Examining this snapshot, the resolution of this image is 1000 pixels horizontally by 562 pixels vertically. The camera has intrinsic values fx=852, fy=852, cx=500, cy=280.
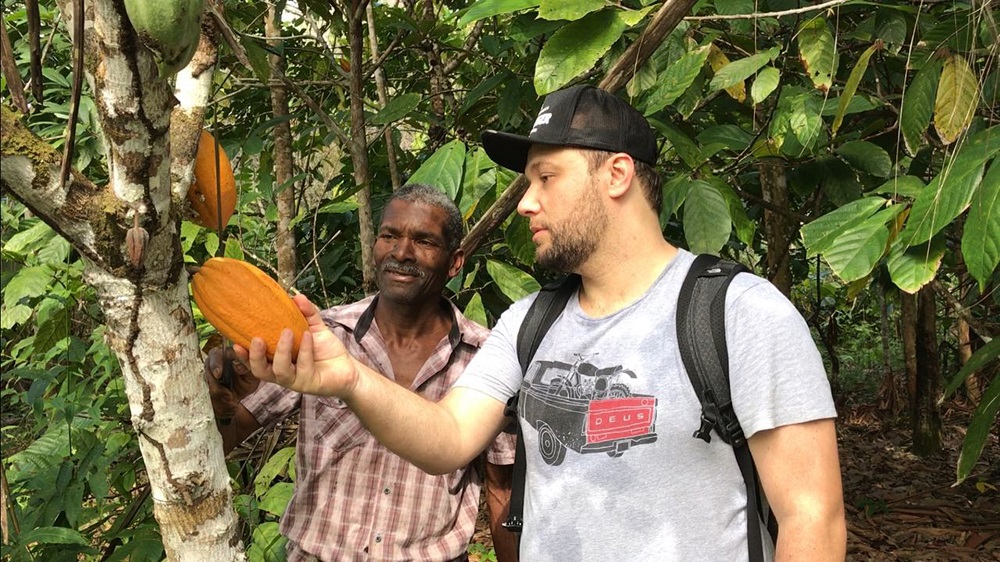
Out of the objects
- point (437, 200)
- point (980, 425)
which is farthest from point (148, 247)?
point (980, 425)

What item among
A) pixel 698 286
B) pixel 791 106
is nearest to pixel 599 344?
pixel 698 286

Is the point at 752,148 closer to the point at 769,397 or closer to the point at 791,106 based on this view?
the point at 791,106

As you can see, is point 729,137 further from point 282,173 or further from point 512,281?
point 282,173

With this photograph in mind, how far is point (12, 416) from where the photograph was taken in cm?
561

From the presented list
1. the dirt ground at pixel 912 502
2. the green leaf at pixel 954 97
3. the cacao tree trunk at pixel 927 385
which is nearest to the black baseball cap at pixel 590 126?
the green leaf at pixel 954 97

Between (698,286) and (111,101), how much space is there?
2.86ft

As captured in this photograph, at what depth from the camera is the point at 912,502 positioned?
3.87 m

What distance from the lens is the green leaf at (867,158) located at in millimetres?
2098

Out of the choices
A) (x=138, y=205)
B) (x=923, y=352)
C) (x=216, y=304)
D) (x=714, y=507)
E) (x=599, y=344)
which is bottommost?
(x=923, y=352)

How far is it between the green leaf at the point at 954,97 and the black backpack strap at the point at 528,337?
31.0 inches

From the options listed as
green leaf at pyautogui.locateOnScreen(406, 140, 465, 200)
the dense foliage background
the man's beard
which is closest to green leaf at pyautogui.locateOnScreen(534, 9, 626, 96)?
the dense foliage background

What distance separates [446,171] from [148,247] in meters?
0.94

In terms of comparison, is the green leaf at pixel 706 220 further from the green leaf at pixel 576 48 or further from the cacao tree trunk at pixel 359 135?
the cacao tree trunk at pixel 359 135

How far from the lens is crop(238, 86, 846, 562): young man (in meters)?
1.21
